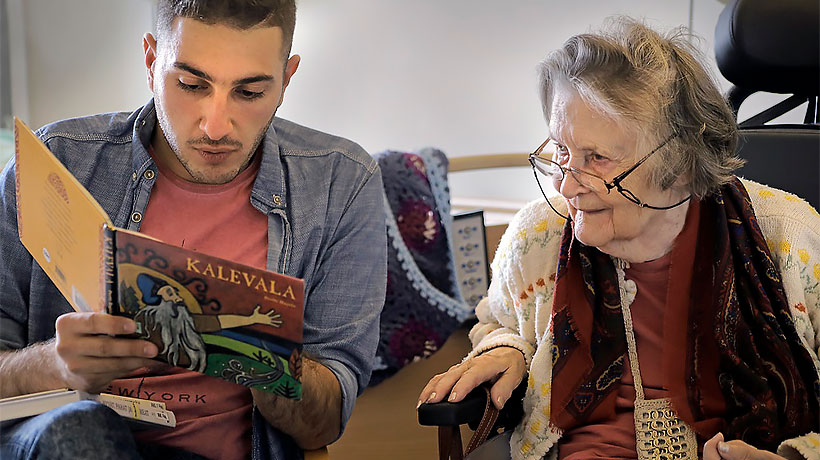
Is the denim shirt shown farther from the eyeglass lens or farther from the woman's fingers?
the woman's fingers

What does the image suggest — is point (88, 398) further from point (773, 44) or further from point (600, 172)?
point (773, 44)

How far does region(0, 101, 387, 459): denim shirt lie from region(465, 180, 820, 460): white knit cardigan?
310mm

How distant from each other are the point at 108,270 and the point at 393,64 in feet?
8.04

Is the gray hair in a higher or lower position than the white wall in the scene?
lower

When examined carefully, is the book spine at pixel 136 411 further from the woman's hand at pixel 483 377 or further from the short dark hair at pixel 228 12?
the short dark hair at pixel 228 12

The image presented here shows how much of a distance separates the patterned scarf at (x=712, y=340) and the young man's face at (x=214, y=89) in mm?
647

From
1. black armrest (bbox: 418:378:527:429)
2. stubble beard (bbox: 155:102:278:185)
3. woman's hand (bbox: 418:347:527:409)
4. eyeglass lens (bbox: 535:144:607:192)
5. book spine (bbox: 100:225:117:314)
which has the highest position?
stubble beard (bbox: 155:102:278:185)

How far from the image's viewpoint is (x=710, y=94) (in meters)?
1.53

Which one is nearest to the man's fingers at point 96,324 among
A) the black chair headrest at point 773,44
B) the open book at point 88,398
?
the open book at point 88,398

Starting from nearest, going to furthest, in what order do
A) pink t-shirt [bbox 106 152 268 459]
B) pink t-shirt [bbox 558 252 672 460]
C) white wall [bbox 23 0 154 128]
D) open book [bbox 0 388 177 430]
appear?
open book [bbox 0 388 177 430], pink t-shirt [bbox 106 152 268 459], pink t-shirt [bbox 558 252 672 460], white wall [bbox 23 0 154 128]

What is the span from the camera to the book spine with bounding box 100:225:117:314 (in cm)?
107

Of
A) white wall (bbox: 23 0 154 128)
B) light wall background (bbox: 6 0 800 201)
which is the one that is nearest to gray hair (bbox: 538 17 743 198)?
light wall background (bbox: 6 0 800 201)

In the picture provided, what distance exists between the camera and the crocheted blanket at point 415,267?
2.35m

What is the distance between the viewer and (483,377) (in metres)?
1.57
